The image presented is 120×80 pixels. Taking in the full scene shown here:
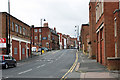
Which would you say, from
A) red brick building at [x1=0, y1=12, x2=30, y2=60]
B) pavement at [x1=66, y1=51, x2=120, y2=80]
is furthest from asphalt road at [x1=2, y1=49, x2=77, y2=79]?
red brick building at [x1=0, y1=12, x2=30, y2=60]

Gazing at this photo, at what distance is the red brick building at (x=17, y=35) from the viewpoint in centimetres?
3531

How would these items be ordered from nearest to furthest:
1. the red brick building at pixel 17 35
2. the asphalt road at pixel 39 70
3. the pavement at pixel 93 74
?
the pavement at pixel 93 74
the asphalt road at pixel 39 70
the red brick building at pixel 17 35

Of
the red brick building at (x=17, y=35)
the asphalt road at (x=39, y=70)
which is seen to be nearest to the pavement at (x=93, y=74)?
the asphalt road at (x=39, y=70)

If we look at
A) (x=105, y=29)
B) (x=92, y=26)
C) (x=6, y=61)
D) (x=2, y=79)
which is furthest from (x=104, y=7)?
(x=92, y=26)

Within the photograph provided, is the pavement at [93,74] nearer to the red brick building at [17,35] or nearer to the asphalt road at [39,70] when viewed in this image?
the asphalt road at [39,70]

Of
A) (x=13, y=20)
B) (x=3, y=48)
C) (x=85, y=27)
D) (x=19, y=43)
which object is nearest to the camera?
(x=3, y=48)

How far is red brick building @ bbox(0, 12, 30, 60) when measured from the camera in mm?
35312

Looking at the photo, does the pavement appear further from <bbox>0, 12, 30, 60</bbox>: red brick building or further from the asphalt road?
<bbox>0, 12, 30, 60</bbox>: red brick building

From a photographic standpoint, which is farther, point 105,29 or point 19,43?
point 19,43

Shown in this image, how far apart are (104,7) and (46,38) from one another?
71.2 metres

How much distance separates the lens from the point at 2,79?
43.2 ft

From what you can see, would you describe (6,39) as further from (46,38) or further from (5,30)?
(46,38)

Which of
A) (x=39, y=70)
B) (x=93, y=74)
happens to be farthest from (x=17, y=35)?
(x=93, y=74)

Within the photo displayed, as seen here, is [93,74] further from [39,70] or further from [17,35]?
[17,35]
